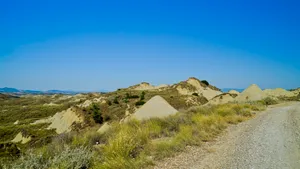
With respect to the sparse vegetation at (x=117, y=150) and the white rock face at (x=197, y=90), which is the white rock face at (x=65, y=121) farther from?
the white rock face at (x=197, y=90)

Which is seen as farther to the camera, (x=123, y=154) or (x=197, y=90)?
(x=197, y=90)

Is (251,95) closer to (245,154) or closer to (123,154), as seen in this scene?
(245,154)

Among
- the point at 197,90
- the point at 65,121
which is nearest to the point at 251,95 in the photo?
the point at 65,121

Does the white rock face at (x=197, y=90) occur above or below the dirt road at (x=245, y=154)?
above

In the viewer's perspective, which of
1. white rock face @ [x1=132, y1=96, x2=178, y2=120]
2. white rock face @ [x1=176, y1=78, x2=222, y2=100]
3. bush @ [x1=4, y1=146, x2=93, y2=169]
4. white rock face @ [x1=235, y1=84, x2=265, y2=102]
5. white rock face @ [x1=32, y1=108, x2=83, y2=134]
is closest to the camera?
bush @ [x1=4, y1=146, x2=93, y2=169]

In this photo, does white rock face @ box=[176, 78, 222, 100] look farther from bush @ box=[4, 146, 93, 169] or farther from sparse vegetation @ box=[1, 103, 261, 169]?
bush @ box=[4, 146, 93, 169]

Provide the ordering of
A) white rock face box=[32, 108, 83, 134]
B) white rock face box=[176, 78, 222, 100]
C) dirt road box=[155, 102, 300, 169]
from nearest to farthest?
1. dirt road box=[155, 102, 300, 169]
2. white rock face box=[32, 108, 83, 134]
3. white rock face box=[176, 78, 222, 100]

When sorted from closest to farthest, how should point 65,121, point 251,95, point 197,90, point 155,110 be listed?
point 155,110 < point 251,95 < point 65,121 < point 197,90

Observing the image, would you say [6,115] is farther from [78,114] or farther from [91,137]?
[91,137]

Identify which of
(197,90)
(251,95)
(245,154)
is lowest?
(245,154)

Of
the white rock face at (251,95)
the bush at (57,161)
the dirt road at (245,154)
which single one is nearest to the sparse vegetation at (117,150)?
the bush at (57,161)

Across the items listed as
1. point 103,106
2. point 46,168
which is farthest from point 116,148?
point 103,106

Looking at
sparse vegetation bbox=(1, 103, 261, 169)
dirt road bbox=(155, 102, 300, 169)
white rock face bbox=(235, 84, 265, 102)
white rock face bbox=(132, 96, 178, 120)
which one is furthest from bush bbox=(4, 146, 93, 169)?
white rock face bbox=(235, 84, 265, 102)

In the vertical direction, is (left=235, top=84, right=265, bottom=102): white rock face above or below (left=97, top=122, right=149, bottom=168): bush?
above
